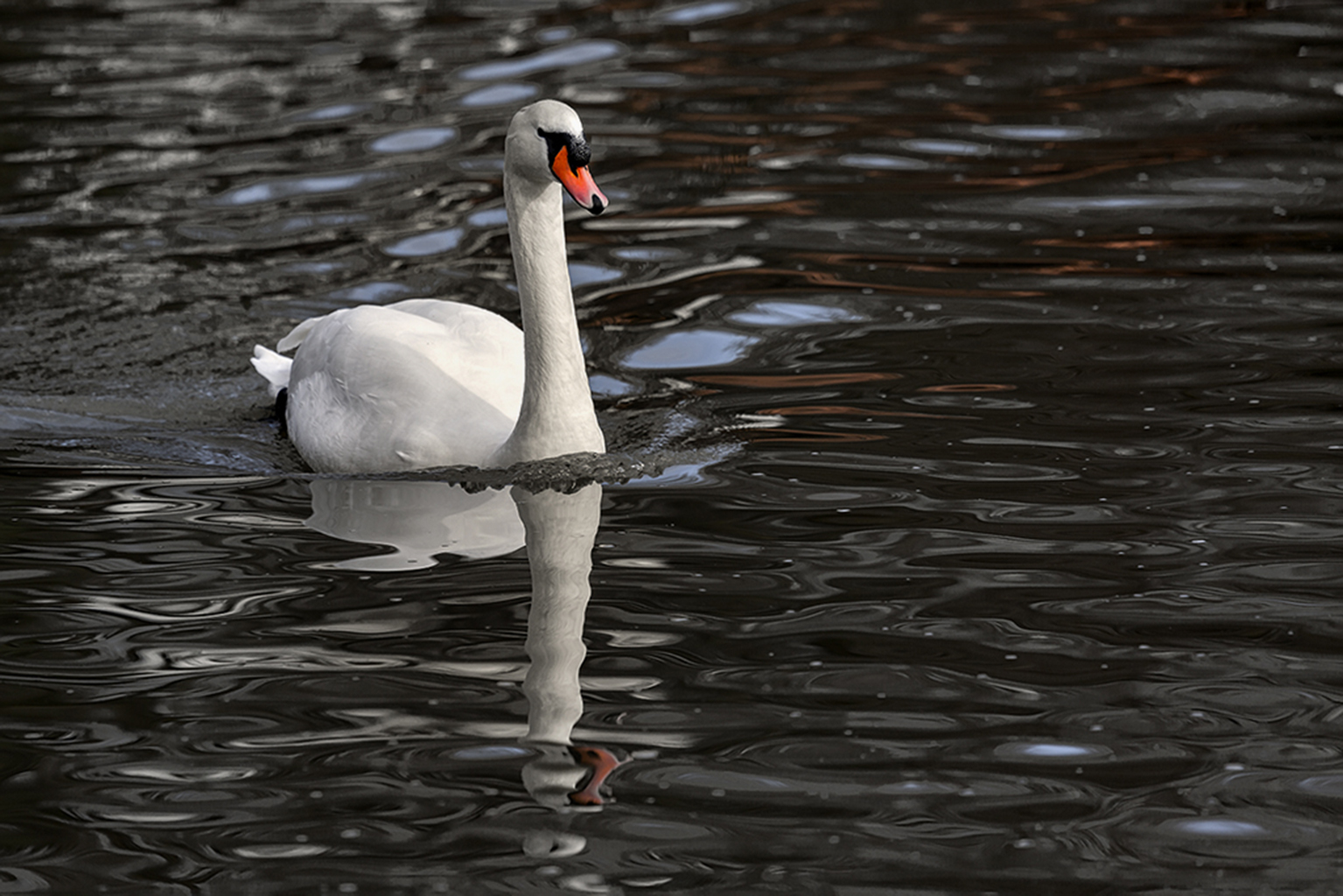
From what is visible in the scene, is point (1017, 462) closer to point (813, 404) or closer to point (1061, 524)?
point (1061, 524)

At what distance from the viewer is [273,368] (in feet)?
28.8

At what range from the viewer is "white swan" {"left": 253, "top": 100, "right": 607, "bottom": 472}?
689 cm

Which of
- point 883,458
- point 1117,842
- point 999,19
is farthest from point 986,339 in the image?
point 999,19

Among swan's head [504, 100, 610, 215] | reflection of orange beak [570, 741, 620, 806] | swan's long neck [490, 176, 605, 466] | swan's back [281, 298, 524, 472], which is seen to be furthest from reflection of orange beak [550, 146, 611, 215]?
reflection of orange beak [570, 741, 620, 806]

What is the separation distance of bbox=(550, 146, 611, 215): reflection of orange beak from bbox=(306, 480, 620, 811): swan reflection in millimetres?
1142

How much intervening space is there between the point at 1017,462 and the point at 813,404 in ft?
3.96

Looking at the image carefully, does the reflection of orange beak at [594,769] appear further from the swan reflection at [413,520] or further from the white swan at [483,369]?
the white swan at [483,369]

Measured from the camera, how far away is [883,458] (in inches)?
292

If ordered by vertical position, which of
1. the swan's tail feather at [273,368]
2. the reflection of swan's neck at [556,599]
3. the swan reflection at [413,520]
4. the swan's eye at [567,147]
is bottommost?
the reflection of swan's neck at [556,599]

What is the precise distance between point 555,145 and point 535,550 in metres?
1.42

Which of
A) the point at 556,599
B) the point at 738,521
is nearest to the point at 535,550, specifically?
the point at 556,599

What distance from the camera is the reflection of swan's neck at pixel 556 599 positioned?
5227mm

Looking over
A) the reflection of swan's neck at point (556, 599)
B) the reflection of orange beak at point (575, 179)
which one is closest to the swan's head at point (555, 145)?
the reflection of orange beak at point (575, 179)

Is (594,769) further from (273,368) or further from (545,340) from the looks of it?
(273,368)
